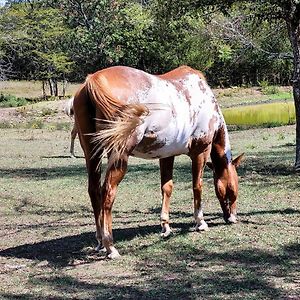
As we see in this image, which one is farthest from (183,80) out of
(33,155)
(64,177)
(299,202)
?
(33,155)

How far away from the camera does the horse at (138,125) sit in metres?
5.30

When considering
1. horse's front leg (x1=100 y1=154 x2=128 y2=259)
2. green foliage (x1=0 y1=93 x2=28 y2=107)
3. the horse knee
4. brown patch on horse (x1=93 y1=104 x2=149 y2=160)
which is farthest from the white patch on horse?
green foliage (x1=0 y1=93 x2=28 y2=107)

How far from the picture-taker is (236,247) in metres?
5.64

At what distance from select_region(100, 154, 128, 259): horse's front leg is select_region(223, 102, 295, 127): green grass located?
19.9 metres

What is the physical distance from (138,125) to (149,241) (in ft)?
4.46

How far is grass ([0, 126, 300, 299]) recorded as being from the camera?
4508 mm

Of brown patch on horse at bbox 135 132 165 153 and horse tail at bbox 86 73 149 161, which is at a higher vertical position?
horse tail at bbox 86 73 149 161

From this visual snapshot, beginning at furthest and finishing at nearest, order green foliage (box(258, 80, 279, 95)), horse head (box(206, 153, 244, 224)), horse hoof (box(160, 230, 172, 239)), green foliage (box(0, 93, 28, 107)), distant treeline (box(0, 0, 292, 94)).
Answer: distant treeline (box(0, 0, 292, 94))
green foliage (box(258, 80, 279, 95))
green foliage (box(0, 93, 28, 107))
horse head (box(206, 153, 244, 224))
horse hoof (box(160, 230, 172, 239))

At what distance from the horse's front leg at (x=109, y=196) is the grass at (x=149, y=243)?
0.15m

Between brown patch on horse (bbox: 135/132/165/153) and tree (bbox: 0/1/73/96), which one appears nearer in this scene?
brown patch on horse (bbox: 135/132/165/153)

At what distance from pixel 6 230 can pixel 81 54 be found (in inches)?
1492

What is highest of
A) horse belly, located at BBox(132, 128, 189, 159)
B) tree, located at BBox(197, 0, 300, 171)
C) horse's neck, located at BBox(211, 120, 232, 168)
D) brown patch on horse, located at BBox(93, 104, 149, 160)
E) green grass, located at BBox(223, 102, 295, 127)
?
tree, located at BBox(197, 0, 300, 171)

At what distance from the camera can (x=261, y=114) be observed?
3041cm

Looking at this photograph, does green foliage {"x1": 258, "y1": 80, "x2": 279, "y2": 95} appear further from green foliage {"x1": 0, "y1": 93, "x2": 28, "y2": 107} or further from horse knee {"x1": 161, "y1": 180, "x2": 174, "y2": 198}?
horse knee {"x1": 161, "y1": 180, "x2": 174, "y2": 198}
